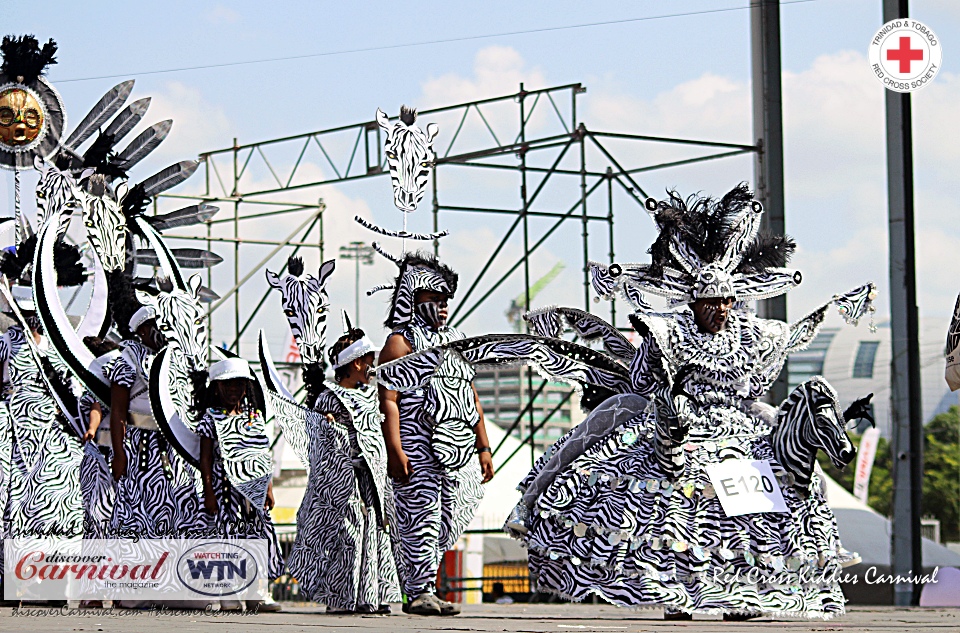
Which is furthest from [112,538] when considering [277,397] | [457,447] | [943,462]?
[943,462]

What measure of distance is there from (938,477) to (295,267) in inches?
1900

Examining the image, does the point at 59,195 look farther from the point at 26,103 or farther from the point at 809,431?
the point at 809,431

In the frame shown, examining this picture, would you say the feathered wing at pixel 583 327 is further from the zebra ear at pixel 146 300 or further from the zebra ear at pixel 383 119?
the zebra ear at pixel 146 300

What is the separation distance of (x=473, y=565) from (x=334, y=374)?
23.2ft

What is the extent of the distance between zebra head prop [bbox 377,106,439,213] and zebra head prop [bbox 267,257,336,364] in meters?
0.71

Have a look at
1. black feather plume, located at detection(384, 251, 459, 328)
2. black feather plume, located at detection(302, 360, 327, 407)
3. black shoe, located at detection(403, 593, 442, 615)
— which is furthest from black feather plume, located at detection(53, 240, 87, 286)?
black shoe, located at detection(403, 593, 442, 615)

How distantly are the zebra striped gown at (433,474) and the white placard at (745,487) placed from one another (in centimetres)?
169

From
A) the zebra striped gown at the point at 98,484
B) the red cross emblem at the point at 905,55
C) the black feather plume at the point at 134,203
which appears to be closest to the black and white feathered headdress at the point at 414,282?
the zebra striped gown at the point at 98,484

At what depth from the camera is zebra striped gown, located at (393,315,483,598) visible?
852 cm

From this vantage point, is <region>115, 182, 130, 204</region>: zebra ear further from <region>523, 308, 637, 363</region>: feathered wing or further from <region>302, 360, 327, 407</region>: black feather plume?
<region>523, 308, 637, 363</region>: feathered wing

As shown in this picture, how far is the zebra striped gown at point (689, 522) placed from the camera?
739 centimetres

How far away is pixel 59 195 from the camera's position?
1056 cm

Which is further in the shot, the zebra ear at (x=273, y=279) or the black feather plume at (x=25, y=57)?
the black feather plume at (x=25, y=57)

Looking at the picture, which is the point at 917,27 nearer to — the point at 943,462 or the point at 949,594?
the point at 949,594
